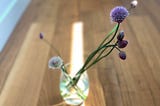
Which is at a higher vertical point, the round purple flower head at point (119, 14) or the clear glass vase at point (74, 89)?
the round purple flower head at point (119, 14)

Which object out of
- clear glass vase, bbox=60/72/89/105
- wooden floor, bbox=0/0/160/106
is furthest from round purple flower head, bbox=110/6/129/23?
wooden floor, bbox=0/0/160/106

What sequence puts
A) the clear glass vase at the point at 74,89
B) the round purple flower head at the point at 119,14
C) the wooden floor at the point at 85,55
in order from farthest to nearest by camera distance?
the wooden floor at the point at 85,55
the clear glass vase at the point at 74,89
the round purple flower head at the point at 119,14

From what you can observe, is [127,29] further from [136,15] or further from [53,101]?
[53,101]

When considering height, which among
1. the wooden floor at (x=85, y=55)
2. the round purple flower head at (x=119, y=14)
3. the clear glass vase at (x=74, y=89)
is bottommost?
the wooden floor at (x=85, y=55)

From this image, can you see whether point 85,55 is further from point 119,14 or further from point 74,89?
point 119,14

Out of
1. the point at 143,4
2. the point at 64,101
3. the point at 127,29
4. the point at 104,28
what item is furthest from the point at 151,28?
the point at 64,101

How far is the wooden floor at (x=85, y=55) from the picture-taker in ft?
3.54

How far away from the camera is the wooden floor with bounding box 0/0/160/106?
3.54ft

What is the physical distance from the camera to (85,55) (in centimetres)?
137

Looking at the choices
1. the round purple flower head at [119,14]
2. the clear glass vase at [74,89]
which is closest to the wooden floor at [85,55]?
the clear glass vase at [74,89]

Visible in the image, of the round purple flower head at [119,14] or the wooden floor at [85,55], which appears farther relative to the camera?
the wooden floor at [85,55]

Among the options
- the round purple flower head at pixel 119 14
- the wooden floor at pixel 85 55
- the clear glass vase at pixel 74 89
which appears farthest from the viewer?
the wooden floor at pixel 85 55

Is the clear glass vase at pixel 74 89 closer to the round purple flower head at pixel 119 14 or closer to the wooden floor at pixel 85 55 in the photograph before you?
the wooden floor at pixel 85 55

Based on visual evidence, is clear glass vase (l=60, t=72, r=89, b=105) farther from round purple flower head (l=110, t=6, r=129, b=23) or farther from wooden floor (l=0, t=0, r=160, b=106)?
round purple flower head (l=110, t=6, r=129, b=23)
